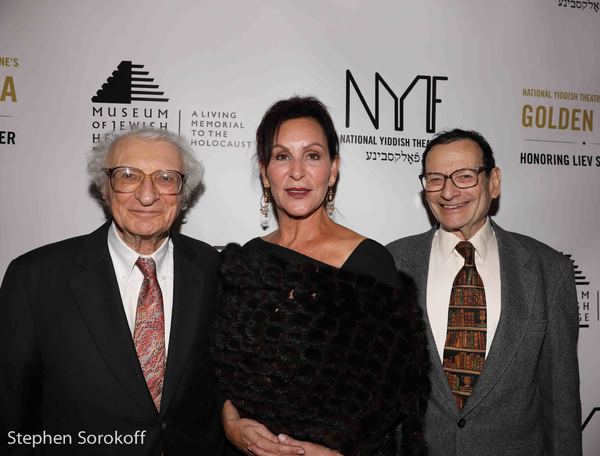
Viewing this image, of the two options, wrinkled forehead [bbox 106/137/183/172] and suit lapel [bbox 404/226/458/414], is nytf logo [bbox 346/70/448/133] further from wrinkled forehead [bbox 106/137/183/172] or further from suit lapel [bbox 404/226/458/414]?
wrinkled forehead [bbox 106/137/183/172]

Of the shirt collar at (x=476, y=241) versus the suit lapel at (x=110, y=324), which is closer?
the suit lapel at (x=110, y=324)

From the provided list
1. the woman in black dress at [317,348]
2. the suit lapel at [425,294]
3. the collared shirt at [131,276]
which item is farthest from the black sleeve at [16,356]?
the suit lapel at [425,294]

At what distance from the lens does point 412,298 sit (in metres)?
1.71

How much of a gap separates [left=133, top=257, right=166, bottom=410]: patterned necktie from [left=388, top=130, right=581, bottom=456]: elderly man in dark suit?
1061 millimetres

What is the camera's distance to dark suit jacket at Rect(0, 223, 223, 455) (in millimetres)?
1564

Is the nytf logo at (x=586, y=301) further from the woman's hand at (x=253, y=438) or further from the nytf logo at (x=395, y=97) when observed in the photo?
the woman's hand at (x=253, y=438)

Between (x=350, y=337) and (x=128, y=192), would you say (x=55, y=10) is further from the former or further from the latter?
(x=350, y=337)

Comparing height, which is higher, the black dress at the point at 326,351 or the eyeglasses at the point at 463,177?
the eyeglasses at the point at 463,177

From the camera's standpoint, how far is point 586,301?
2.82 metres

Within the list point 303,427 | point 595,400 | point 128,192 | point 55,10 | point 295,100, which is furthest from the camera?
point 595,400

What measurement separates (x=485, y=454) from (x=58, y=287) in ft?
5.74

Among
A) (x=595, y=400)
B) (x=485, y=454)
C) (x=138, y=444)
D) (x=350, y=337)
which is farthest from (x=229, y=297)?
(x=595, y=400)

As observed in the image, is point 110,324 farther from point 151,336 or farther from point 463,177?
point 463,177

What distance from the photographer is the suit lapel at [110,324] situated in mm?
1560
